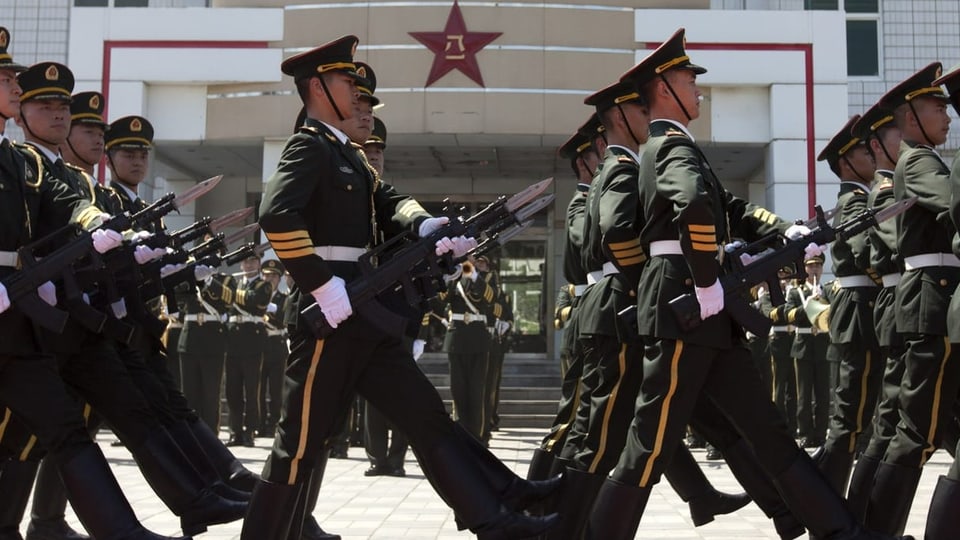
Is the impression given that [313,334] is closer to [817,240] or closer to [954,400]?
[817,240]

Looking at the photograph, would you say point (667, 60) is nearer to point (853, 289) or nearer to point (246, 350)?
point (853, 289)

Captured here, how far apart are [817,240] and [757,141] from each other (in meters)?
12.9

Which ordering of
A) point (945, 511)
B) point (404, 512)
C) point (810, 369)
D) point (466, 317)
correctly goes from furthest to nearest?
point (810, 369), point (466, 317), point (404, 512), point (945, 511)

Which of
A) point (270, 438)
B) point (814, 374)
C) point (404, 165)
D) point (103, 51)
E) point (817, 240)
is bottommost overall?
point (270, 438)

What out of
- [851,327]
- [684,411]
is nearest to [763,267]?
[684,411]

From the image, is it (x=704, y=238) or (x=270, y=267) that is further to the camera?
(x=270, y=267)

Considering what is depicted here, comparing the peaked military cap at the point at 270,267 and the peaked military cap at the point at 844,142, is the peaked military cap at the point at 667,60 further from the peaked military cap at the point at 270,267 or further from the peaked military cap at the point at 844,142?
the peaked military cap at the point at 270,267

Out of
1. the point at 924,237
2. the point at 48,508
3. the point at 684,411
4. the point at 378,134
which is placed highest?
the point at 378,134

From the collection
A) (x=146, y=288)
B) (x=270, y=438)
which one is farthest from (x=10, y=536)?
(x=270, y=438)

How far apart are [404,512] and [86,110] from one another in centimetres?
299

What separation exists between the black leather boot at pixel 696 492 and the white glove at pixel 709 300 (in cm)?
135

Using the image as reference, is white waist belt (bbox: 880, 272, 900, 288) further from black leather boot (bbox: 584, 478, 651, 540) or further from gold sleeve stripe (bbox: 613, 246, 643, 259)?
black leather boot (bbox: 584, 478, 651, 540)

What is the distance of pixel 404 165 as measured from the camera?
1927 centimetres

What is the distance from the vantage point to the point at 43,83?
5.43 meters
